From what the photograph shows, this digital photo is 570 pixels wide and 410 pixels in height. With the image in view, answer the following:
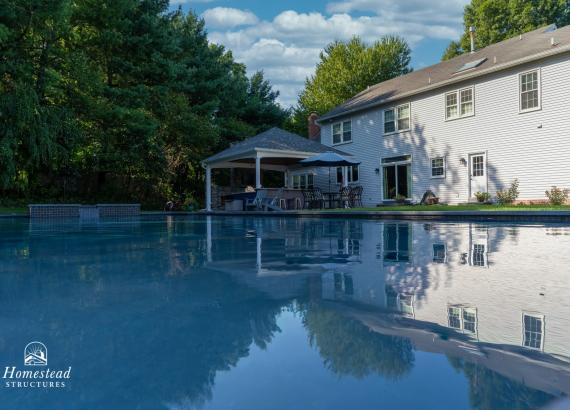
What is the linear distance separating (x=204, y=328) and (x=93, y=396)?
0.82 m

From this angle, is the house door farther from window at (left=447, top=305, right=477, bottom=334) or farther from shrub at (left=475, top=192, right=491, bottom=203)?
window at (left=447, top=305, right=477, bottom=334)

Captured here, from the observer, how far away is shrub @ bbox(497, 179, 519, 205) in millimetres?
15645

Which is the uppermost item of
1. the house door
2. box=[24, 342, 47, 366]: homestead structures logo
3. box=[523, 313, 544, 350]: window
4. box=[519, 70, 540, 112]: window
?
box=[519, 70, 540, 112]: window

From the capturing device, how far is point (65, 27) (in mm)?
18516

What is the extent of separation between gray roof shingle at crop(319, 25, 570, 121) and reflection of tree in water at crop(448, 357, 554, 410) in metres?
15.8

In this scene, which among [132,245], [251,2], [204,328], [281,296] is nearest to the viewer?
[204,328]

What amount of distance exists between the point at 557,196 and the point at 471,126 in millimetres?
4505

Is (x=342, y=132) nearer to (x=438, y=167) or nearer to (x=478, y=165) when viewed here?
(x=438, y=167)

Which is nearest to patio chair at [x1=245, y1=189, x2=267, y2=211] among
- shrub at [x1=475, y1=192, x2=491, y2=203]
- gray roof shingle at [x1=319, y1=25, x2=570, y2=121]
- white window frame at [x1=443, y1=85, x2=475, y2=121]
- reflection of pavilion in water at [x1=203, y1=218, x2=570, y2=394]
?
gray roof shingle at [x1=319, y1=25, x2=570, y2=121]

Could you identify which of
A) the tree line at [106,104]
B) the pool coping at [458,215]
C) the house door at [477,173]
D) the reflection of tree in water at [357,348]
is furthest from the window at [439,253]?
the tree line at [106,104]

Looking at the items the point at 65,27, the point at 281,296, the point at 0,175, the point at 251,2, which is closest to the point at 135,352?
the point at 281,296

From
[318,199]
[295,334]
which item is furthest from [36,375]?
[318,199]

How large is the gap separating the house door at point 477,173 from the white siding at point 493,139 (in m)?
0.18

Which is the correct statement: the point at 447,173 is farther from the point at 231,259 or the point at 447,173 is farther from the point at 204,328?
the point at 204,328
